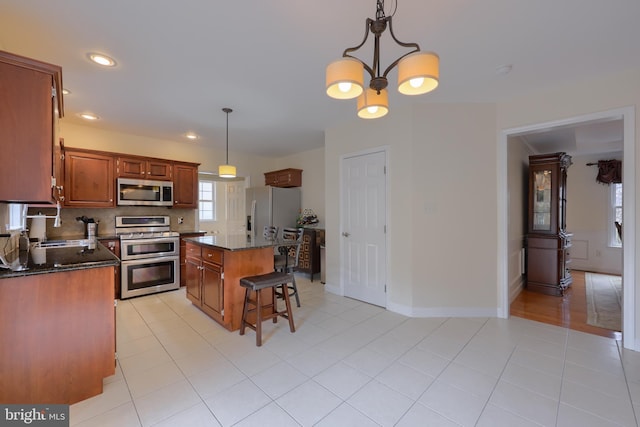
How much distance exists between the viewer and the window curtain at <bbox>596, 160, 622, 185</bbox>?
523 cm

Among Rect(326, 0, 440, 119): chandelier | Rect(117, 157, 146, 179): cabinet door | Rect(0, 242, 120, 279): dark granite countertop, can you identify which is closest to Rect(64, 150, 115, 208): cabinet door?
Rect(117, 157, 146, 179): cabinet door

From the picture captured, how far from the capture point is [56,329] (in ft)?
5.71

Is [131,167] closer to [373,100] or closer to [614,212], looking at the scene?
[373,100]

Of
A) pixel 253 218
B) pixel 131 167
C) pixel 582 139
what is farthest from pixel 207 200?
pixel 582 139

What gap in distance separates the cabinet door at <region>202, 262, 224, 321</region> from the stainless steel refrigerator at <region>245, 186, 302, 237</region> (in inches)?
84.1

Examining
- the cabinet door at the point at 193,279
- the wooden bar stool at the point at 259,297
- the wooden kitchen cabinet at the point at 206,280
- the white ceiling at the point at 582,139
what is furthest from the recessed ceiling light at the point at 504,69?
the cabinet door at the point at 193,279

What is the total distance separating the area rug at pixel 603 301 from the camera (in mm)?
3120

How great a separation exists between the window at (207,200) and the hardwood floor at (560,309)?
655cm

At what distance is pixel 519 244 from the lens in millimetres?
4250

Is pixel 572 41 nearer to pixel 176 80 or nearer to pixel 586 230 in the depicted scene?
pixel 176 80

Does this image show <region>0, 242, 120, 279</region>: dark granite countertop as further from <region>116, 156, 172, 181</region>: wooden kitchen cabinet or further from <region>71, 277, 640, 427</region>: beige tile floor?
<region>116, 156, 172, 181</region>: wooden kitchen cabinet

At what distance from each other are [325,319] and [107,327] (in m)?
2.05

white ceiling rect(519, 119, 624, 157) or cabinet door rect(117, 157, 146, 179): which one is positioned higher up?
white ceiling rect(519, 119, 624, 157)

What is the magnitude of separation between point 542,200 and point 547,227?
428 millimetres
